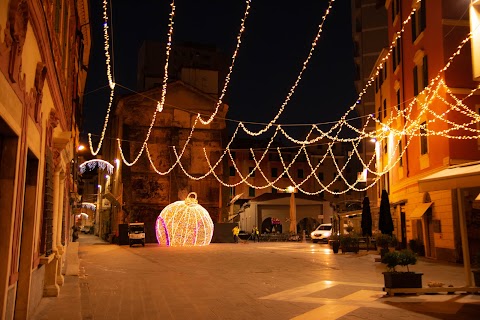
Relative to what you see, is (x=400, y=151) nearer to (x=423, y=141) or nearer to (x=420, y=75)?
(x=423, y=141)

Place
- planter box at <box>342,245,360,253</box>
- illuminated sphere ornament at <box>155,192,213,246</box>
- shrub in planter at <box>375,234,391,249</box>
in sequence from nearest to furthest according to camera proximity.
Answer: shrub in planter at <box>375,234,391,249</box>, planter box at <box>342,245,360,253</box>, illuminated sphere ornament at <box>155,192,213,246</box>

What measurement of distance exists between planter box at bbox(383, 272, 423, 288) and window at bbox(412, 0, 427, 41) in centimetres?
1393

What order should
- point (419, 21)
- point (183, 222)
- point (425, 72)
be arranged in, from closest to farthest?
1. point (425, 72)
2. point (419, 21)
3. point (183, 222)

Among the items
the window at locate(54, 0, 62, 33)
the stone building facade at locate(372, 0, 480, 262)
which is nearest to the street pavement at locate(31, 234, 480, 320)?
the stone building facade at locate(372, 0, 480, 262)

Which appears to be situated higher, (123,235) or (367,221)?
(367,221)

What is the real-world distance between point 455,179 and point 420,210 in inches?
445

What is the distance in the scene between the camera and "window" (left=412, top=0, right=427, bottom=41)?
2034 cm

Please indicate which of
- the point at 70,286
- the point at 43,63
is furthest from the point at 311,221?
the point at 43,63

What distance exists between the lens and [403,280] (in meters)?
9.80

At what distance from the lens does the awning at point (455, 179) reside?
8.64 m

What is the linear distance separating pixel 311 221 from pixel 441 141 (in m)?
36.0

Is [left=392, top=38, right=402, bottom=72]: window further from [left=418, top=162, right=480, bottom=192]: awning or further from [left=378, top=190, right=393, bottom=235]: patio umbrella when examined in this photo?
[left=418, top=162, right=480, bottom=192]: awning

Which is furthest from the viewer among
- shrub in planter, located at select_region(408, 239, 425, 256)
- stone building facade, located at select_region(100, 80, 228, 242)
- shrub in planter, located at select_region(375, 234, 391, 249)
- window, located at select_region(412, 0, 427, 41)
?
stone building facade, located at select_region(100, 80, 228, 242)

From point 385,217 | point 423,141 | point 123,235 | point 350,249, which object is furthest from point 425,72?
point 123,235
